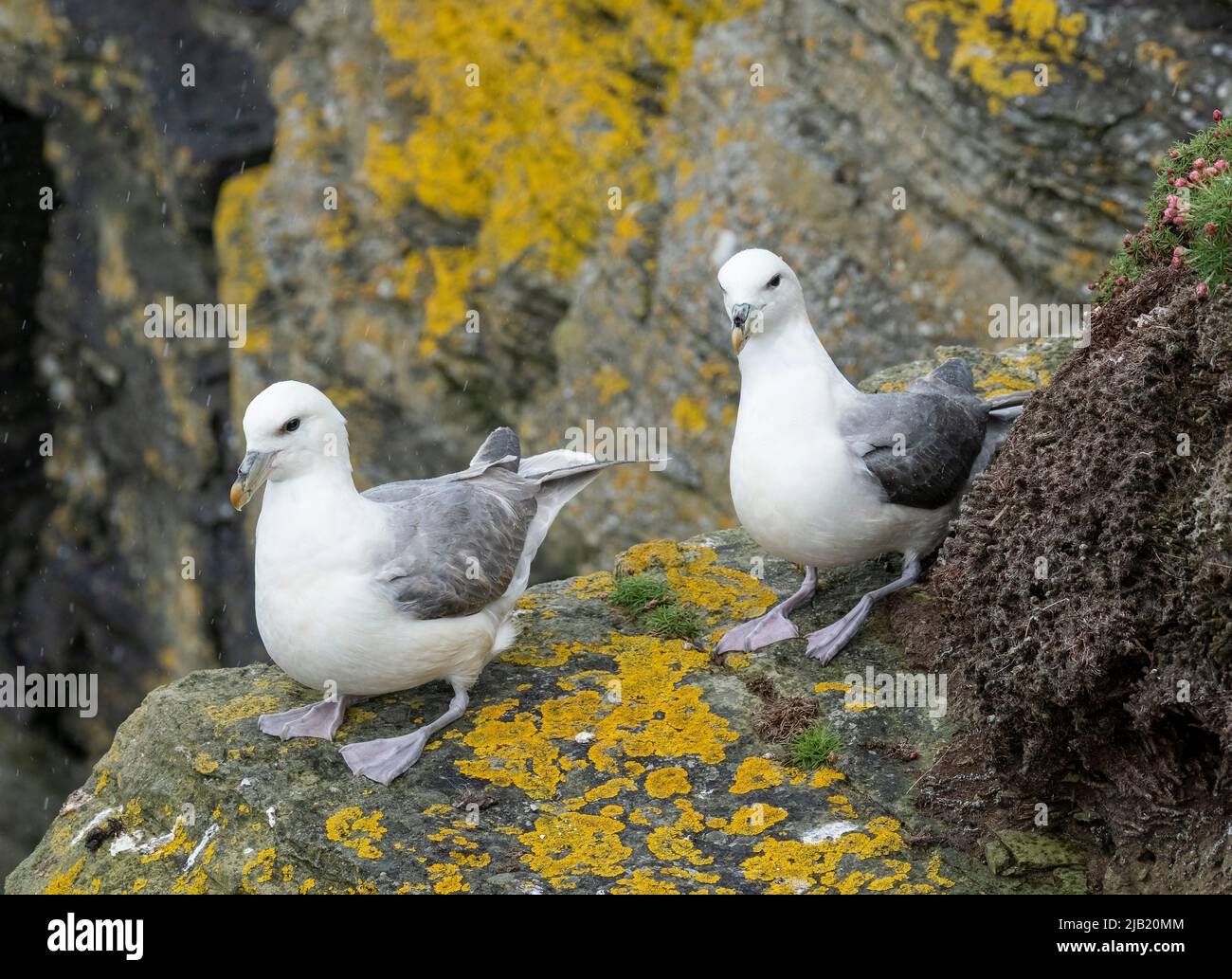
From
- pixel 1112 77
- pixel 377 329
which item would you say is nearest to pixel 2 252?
pixel 377 329

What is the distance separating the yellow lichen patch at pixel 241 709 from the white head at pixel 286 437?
79 cm

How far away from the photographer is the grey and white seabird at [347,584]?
474cm

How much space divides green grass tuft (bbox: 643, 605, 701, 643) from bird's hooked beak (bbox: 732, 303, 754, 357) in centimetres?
106

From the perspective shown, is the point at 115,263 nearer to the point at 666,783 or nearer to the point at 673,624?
the point at 673,624

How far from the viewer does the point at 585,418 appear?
35.0 ft

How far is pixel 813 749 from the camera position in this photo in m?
4.57

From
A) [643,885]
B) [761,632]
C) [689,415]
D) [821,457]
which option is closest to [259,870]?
[643,885]

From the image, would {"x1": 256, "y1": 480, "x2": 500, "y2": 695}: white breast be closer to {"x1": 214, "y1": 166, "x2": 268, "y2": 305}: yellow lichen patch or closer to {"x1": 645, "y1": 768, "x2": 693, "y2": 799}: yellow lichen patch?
{"x1": 645, "y1": 768, "x2": 693, "y2": 799}: yellow lichen patch

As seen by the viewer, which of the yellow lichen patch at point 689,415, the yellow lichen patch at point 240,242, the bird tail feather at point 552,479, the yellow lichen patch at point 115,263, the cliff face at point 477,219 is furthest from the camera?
the yellow lichen patch at point 115,263

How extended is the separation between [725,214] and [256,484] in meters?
5.78

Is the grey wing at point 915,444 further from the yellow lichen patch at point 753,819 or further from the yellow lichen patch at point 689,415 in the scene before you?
the yellow lichen patch at point 689,415

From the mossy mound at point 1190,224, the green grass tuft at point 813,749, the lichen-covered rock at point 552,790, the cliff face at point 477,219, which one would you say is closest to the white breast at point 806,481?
the lichen-covered rock at point 552,790

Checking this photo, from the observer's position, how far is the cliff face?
8641 mm
